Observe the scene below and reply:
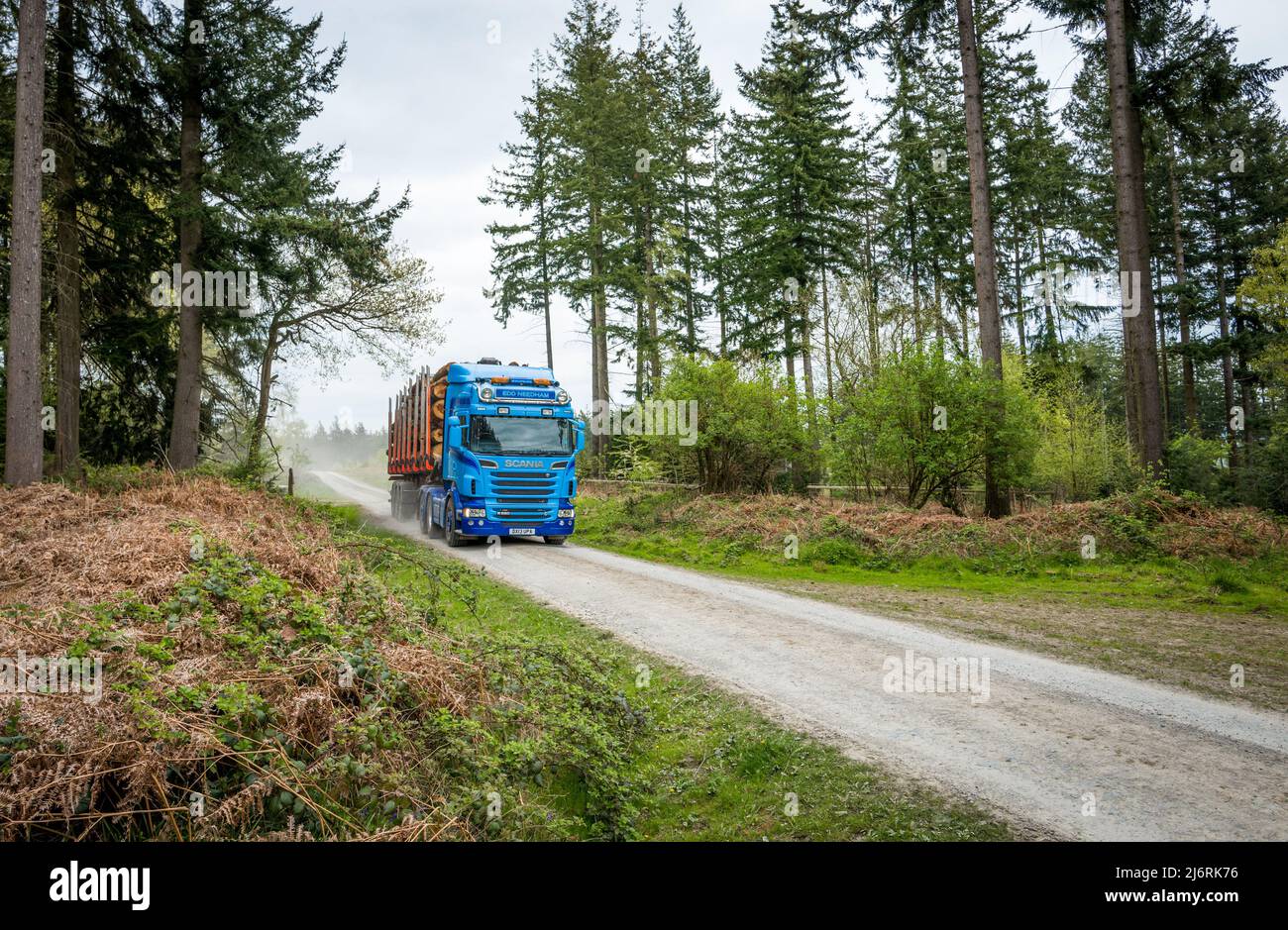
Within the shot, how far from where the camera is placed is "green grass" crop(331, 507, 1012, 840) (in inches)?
153

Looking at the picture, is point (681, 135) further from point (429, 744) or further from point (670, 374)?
point (429, 744)

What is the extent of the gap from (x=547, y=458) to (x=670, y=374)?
549cm

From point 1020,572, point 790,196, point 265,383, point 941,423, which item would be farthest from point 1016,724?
point 790,196

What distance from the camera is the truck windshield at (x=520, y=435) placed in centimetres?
1716

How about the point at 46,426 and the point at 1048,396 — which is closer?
the point at 46,426

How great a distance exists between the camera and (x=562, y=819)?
3.86m

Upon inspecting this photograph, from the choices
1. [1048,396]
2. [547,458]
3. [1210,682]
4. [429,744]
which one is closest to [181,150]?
[547,458]

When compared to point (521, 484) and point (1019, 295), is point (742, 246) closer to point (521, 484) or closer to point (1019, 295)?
point (1019, 295)

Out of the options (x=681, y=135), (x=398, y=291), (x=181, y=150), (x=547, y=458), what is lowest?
(x=547, y=458)

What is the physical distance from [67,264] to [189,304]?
242cm

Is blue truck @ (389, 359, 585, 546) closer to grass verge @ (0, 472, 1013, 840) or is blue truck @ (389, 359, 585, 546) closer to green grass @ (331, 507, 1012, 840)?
grass verge @ (0, 472, 1013, 840)

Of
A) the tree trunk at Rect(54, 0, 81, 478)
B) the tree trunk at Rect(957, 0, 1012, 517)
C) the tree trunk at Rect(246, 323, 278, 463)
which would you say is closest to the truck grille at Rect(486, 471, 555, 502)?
the tree trunk at Rect(54, 0, 81, 478)

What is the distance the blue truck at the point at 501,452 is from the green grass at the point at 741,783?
10.7 meters

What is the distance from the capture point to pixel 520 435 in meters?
17.5
